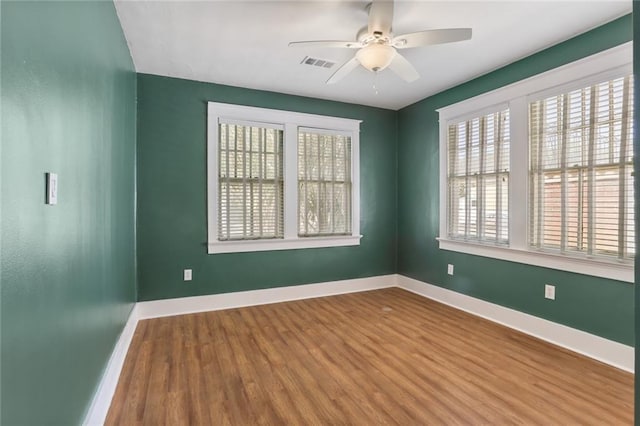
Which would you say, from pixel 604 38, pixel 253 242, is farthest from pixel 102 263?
pixel 604 38

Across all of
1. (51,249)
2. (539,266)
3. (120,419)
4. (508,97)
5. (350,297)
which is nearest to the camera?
(51,249)

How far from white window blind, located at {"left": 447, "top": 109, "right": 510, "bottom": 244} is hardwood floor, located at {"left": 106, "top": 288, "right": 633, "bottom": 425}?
105cm

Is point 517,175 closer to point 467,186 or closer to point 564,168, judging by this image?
point 564,168

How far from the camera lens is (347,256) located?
15.5 ft

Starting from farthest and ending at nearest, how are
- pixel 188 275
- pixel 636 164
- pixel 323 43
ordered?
pixel 188 275 → pixel 323 43 → pixel 636 164

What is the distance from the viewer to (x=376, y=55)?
248 cm

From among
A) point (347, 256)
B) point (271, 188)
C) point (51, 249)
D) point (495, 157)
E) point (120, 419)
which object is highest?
point (495, 157)

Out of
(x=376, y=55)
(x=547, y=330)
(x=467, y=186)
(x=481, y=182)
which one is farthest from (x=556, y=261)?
(x=376, y=55)

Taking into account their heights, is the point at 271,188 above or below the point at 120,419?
above

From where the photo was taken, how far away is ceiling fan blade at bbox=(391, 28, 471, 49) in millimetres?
2164

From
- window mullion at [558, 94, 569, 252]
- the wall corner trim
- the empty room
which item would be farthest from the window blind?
window mullion at [558, 94, 569, 252]

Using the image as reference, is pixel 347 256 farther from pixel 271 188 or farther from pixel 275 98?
pixel 275 98

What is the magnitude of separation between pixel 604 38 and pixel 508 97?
2.76 ft

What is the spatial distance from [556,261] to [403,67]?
7.25 ft
